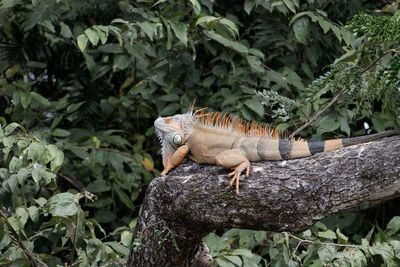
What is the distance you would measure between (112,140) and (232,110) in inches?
36.3

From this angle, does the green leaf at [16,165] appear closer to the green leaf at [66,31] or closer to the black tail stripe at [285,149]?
the black tail stripe at [285,149]

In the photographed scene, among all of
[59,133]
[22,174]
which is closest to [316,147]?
[22,174]

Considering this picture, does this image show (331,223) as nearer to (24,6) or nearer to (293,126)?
(293,126)

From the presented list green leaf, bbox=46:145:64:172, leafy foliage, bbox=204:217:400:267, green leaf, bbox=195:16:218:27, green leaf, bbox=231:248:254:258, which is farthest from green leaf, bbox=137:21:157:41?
green leaf, bbox=231:248:254:258

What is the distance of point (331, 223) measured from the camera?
239 inches

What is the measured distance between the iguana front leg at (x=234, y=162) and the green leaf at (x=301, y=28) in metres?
1.83

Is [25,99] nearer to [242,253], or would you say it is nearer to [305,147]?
[242,253]

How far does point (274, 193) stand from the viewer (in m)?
3.75

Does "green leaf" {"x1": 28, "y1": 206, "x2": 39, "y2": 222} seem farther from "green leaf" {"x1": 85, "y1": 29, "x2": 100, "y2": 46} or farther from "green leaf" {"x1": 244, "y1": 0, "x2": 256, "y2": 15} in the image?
"green leaf" {"x1": 244, "y1": 0, "x2": 256, "y2": 15}

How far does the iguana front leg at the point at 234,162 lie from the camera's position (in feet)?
12.6

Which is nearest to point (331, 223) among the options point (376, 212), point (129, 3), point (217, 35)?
point (376, 212)

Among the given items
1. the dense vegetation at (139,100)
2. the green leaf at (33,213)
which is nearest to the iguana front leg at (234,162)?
the dense vegetation at (139,100)

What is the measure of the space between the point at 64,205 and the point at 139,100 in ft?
6.83

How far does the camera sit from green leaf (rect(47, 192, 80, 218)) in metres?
4.59
